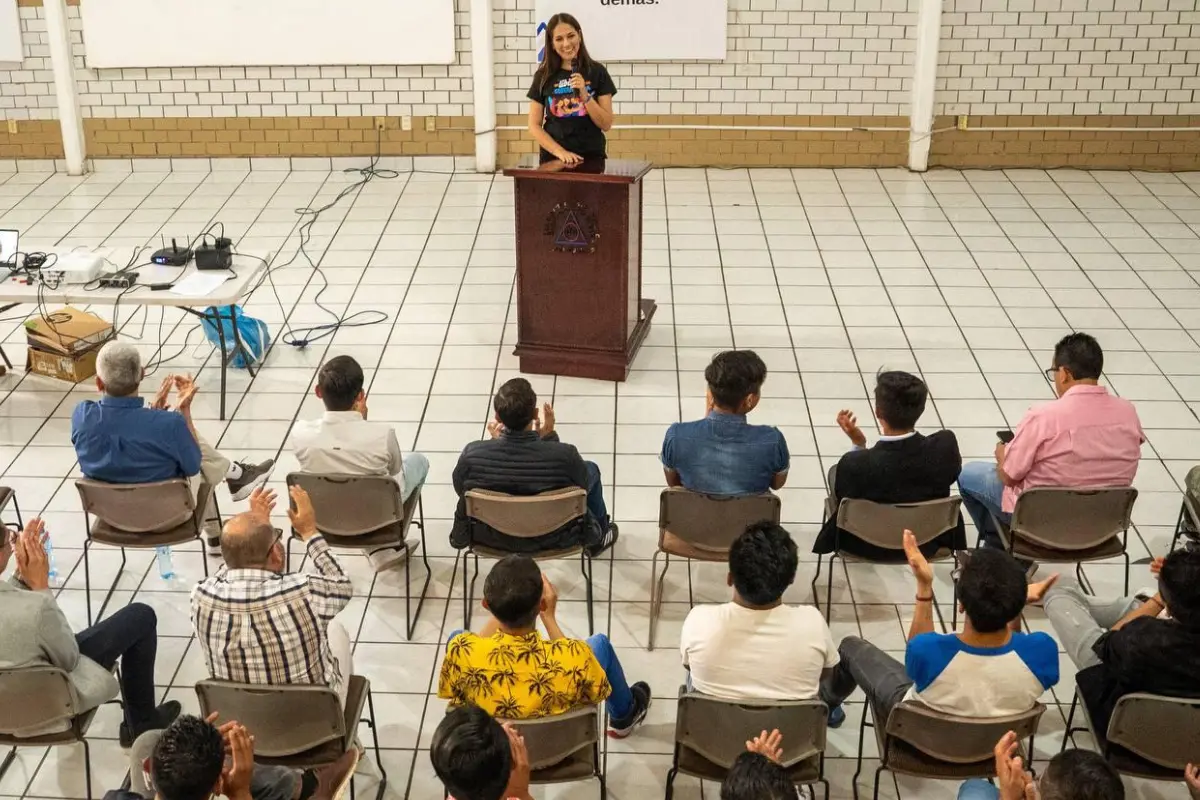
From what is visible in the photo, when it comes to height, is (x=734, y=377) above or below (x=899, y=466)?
above

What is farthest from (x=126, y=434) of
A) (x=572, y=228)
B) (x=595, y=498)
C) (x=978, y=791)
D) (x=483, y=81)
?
(x=483, y=81)

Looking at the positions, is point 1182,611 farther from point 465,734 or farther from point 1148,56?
point 1148,56

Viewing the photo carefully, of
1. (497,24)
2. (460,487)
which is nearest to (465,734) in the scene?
(460,487)

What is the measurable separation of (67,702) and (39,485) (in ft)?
7.81

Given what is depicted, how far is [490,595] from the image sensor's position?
3.35 meters

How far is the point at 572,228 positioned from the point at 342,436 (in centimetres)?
211

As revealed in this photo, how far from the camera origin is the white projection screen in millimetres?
9867

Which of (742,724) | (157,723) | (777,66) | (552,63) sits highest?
(552,63)

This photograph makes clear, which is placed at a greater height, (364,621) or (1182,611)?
(1182,611)

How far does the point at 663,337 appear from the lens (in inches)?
281

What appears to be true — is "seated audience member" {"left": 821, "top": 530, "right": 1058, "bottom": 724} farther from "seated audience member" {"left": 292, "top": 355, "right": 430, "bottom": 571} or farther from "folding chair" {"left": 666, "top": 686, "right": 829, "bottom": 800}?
"seated audience member" {"left": 292, "top": 355, "right": 430, "bottom": 571}

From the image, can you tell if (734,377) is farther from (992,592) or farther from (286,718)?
(286,718)

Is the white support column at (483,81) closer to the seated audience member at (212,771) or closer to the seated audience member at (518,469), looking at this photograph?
the seated audience member at (518,469)

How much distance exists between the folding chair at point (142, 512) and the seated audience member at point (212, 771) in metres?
1.22
